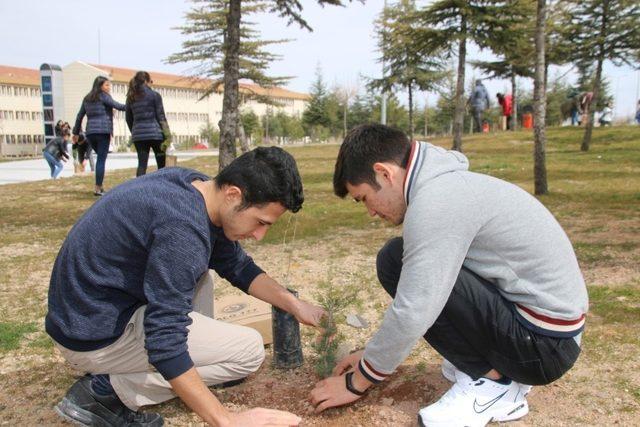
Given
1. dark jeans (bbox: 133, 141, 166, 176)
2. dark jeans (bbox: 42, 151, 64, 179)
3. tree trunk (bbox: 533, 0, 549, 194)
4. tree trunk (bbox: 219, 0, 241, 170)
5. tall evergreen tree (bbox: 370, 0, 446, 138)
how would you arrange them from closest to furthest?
tree trunk (bbox: 219, 0, 241, 170)
dark jeans (bbox: 133, 141, 166, 176)
tree trunk (bbox: 533, 0, 549, 194)
dark jeans (bbox: 42, 151, 64, 179)
tall evergreen tree (bbox: 370, 0, 446, 138)

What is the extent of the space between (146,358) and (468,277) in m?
1.27

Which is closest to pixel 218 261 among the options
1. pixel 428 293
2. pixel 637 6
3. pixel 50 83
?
pixel 428 293

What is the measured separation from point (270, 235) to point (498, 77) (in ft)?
73.5

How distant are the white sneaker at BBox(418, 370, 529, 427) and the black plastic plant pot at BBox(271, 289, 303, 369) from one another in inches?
32.8

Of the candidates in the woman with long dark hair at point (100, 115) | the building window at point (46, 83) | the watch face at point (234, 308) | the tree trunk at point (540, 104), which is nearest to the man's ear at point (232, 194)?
the watch face at point (234, 308)

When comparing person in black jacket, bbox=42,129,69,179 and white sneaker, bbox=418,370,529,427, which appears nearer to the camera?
white sneaker, bbox=418,370,529,427

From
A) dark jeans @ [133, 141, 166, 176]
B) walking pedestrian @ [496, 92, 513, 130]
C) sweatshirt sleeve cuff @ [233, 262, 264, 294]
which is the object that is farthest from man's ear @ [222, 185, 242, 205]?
walking pedestrian @ [496, 92, 513, 130]

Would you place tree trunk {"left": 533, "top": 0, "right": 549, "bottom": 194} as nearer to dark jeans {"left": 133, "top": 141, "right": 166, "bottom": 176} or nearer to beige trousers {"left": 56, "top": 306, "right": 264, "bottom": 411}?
dark jeans {"left": 133, "top": 141, "right": 166, "bottom": 176}

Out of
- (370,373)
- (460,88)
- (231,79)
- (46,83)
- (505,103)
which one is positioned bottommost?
(370,373)

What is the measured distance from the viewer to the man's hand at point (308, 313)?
251 centimetres

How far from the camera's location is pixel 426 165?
1908mm

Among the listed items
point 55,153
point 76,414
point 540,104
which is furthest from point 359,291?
point 55,153

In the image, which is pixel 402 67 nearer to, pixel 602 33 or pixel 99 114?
pixel 602 33

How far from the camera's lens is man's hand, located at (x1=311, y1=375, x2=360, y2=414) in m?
2.22
